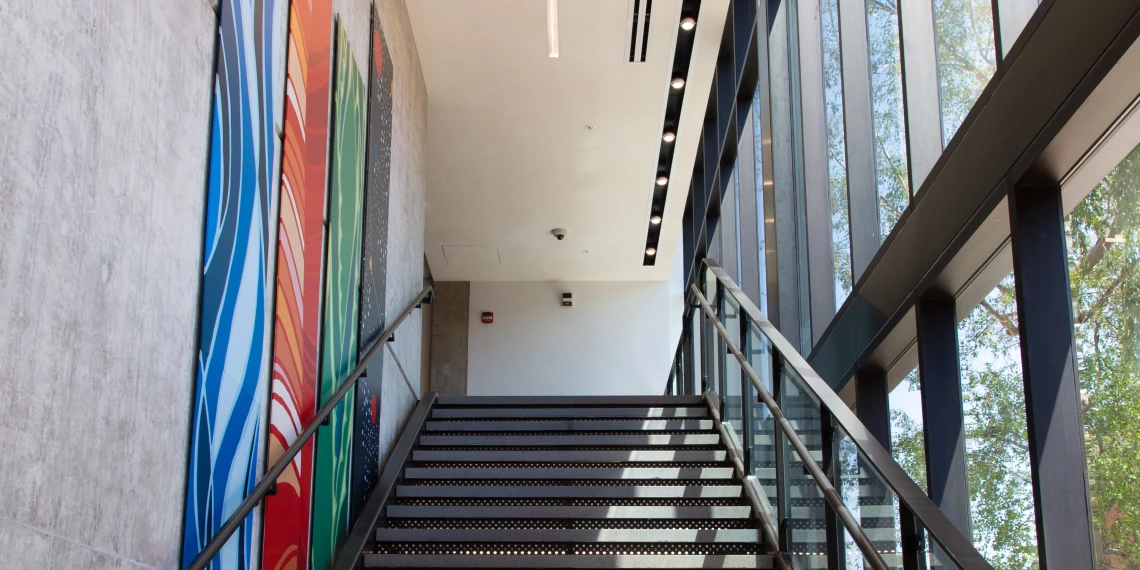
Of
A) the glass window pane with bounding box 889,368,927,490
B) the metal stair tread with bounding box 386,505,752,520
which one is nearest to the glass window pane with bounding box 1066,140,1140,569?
the glass window pane with bounding box 889,368,927,490

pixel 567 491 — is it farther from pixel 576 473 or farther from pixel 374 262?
pixel 374 262

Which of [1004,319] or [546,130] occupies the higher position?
[546,130]

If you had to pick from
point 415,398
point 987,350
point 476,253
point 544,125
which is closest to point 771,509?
point 987,350

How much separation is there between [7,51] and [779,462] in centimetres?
383

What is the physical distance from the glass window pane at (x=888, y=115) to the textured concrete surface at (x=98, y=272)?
11.2 ft

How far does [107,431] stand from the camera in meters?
2.47

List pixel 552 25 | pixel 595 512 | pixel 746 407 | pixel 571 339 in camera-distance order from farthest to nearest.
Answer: pixel 571 339 → pixel 552 25 → pixel 746 407 → pixel 595 512

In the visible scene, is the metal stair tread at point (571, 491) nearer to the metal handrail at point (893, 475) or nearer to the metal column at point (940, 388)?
the metal handrail at point (893, 475)

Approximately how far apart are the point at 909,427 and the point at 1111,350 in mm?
1802

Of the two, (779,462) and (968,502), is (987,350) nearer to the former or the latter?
(968,502)

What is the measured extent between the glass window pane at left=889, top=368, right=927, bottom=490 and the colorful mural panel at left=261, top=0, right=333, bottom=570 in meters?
2.72

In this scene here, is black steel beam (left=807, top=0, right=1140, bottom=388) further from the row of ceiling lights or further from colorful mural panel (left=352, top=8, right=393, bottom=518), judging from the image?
the row of ceiling lights

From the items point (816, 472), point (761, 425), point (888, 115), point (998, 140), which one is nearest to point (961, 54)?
point (998, 140)

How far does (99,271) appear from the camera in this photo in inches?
96.5
